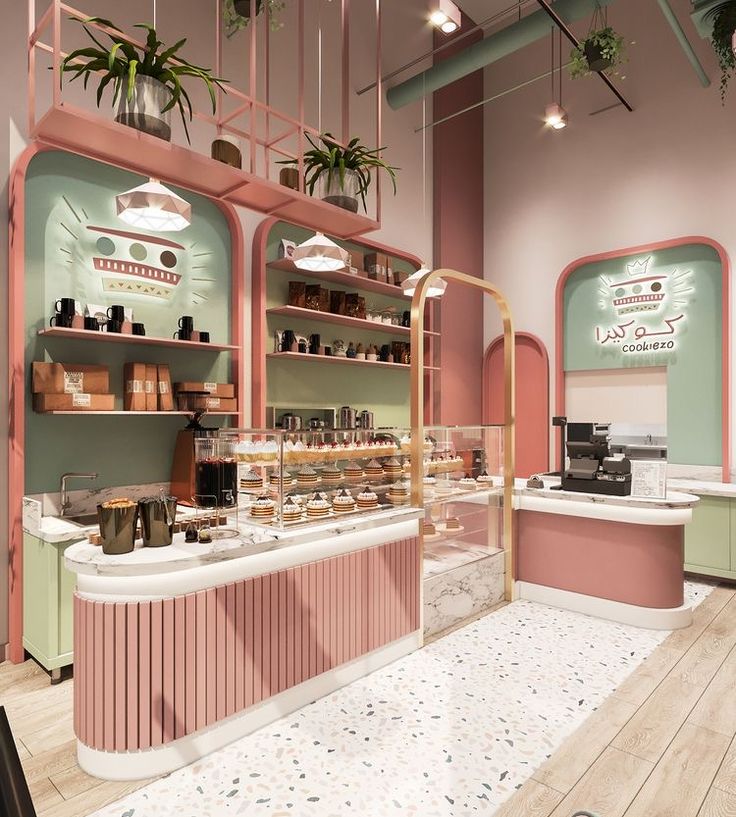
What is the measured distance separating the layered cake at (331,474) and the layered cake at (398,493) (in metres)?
0.47

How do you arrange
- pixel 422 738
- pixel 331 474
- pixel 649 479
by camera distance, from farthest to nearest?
1. pixel 649 479
2. pixel 331 474
3. pixel 422 738

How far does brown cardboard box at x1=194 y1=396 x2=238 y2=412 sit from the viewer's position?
409 cm

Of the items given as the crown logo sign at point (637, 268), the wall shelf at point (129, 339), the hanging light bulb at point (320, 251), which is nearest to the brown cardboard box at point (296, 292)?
the wall shelf at point (129, 339)

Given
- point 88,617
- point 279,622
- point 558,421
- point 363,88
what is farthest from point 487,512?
point 363,88

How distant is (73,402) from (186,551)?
5.23 ft

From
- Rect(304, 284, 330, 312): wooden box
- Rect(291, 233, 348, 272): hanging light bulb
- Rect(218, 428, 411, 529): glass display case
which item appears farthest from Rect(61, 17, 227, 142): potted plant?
Rect(304, 284, 330, 312): wooden box

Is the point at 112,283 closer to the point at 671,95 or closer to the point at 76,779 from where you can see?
the point at 76,779

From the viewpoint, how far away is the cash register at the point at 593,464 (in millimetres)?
4070

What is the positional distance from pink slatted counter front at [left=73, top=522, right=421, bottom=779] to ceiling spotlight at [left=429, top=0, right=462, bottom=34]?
3.71 metres

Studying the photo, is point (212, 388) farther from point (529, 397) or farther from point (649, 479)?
point (529, 397)

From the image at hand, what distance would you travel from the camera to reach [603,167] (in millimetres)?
6297

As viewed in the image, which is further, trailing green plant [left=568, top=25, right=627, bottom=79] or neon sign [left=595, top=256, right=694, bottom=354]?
neon sign [left=595, top=256, right=694, bottom=354]

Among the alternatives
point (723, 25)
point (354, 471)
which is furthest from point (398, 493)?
point (723, 25)

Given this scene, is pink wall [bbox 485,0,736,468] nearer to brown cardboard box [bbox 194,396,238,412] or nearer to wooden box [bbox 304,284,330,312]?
wooden box [bbox 304,284,330,312]
